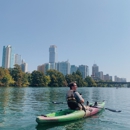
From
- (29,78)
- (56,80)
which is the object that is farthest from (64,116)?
(56,80)

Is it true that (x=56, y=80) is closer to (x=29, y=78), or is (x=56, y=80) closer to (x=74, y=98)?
(x=29, y=78)

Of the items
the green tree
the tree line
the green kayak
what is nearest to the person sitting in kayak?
the green kayak

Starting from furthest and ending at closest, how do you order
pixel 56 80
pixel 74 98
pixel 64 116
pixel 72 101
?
pixel 56 80 < pixel 72 101 < pixel 74 98 < pixel 64 116

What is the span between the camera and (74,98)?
12328mm

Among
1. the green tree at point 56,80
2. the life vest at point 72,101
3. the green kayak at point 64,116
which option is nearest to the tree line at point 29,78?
the green tree at point 56,80

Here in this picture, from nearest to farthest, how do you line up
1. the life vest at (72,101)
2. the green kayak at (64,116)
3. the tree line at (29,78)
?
the green kayak at (64,116)
the life vest at (72,101)
the tree line at (29,78)

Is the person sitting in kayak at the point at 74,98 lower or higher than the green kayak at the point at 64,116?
higher

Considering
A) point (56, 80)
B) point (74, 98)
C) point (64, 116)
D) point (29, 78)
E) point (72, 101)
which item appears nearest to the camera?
point (64, 116)

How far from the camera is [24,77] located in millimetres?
89062

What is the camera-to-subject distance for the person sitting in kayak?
12109mm

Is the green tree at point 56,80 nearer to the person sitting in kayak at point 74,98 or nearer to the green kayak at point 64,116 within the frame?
the green kayak at point 64,116

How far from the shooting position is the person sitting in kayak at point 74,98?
1211 centimetres

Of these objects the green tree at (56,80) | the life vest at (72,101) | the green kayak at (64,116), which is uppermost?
the green tree at (56,80)

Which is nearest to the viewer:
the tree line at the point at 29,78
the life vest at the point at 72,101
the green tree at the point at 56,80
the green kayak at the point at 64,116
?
the green kayak at the point at 64,116
